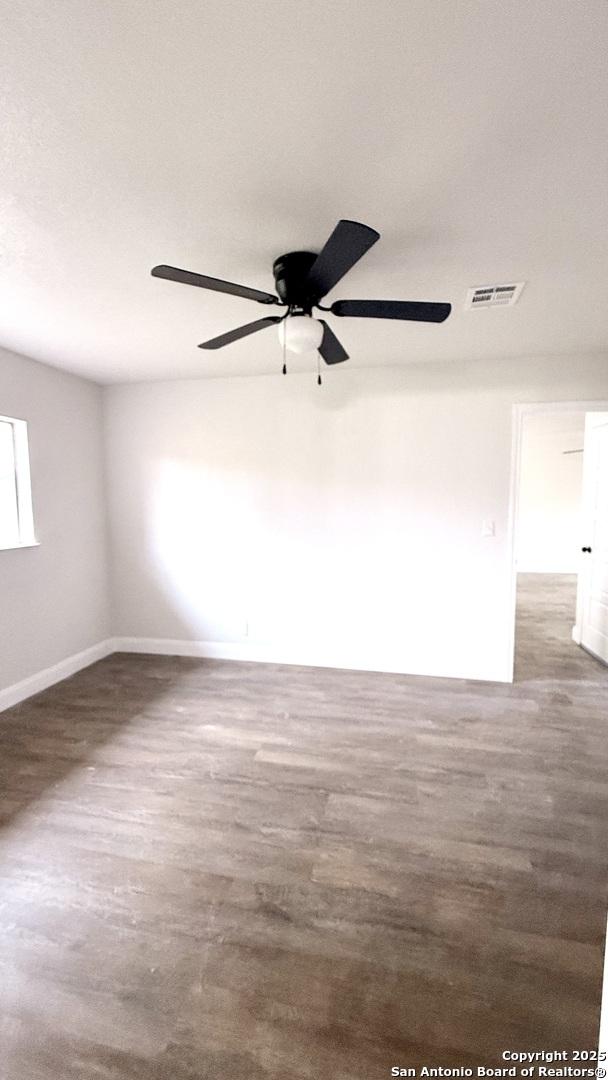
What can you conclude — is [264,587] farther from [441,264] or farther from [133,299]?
[441,264]

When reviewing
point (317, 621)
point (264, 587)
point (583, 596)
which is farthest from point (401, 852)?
point (583, 596)

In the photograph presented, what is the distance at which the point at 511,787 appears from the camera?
2260mm

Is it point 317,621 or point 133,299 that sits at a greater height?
point 133,299

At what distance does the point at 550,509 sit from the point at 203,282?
27.4 feet

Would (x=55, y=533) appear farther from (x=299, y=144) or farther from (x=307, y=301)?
(x=299, y=144)

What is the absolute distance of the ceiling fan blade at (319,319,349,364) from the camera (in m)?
1.95

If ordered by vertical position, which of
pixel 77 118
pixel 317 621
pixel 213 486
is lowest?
pixel 317 621

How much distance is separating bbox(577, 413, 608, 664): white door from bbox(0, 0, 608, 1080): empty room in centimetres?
4

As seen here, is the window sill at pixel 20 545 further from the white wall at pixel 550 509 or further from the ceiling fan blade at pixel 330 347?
the white wall at pixel 550 509

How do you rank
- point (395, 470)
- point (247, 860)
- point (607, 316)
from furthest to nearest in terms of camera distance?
point (395, 470) < point (607, 316) < point (247, 860)

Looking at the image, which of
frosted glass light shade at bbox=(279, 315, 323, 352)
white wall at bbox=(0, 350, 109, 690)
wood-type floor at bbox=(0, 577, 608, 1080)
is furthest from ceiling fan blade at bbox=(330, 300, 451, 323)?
white wall at bbox=(0, 350, 109, 690)

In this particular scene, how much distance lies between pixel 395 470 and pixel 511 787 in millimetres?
2297

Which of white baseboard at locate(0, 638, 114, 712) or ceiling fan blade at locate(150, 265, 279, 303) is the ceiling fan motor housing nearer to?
ceiling fan blade at locate(150, 265, 279, 303)

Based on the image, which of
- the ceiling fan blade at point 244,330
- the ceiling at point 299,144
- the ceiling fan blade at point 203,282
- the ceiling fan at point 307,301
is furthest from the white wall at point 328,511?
the ceiling fan blade at point 203,282
